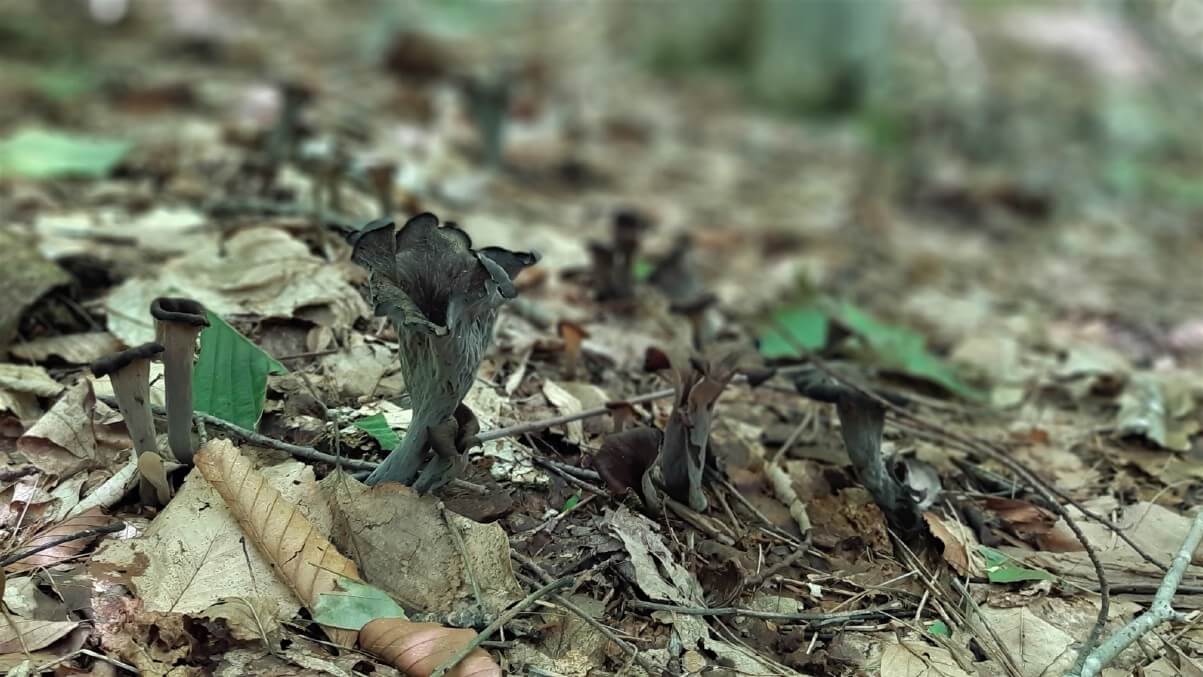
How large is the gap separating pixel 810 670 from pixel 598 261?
202cm

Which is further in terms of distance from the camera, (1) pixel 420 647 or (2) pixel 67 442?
(2) pixel 67 442

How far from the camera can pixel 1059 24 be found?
12.2m

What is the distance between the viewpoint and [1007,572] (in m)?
2.30

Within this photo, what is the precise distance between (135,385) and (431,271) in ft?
2.27

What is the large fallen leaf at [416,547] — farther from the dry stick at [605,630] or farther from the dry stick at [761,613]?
the dry stick at [761,613]

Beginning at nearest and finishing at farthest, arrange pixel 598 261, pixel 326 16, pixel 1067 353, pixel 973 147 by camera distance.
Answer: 1. pixel 598 261
2. pixel 1067 353
3. pixel 973 147
4. pixel 326 16

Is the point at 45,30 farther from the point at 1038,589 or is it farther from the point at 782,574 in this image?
the point at 1038,589

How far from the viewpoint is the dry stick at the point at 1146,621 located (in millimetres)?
1956

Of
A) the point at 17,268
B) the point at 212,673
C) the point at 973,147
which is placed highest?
the point at 17,268

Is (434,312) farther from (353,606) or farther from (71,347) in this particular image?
(71,347)

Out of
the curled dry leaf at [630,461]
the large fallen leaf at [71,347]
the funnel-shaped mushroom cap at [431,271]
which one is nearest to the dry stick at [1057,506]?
the curled dry leaf at [630,461]

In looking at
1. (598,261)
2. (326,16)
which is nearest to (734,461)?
(598,261)

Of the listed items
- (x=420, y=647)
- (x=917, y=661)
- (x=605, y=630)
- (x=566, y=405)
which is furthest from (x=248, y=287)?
(x=917, y=661)

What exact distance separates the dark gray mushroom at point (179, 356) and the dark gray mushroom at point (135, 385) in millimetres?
42
